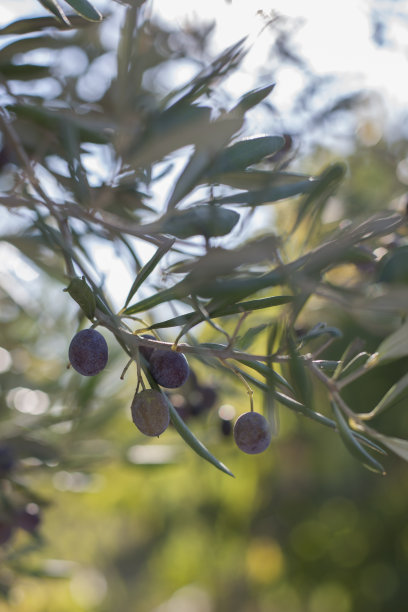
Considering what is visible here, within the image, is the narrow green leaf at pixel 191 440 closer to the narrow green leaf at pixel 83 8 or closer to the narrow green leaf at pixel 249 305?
the narrow green leaf at pixel 249 305

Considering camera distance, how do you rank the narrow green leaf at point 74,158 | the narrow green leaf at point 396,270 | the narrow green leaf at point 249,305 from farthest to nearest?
the narrow green leaf at point 74,158 → the narrow green leaf at point 249,305 → the narrow green leaf at point 396,270

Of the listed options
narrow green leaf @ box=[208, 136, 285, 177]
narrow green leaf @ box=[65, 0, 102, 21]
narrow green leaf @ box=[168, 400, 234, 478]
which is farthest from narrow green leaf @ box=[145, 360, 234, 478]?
narrow green leaf @ box=[65, 0, 102, 21]

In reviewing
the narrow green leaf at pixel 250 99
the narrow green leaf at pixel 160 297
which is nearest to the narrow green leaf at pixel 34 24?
the narrow green leaf at pixel 250 99

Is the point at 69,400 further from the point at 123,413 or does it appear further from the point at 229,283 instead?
the point at 229,283

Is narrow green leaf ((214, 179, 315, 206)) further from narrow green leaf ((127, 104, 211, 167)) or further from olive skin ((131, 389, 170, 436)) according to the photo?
olive skin ((131, 389, 170, 436))

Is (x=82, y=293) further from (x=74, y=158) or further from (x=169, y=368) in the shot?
(x=74, y=158)

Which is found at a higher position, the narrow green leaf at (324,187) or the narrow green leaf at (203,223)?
the narrow green leaf at (203,223)

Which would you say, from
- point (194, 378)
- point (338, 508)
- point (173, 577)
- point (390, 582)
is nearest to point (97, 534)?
point (173, 577)
